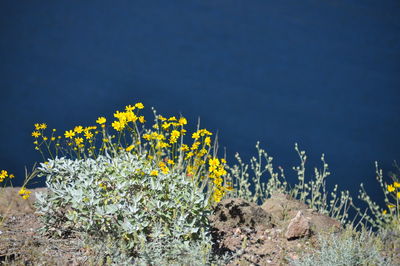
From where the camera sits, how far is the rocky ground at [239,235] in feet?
13.3

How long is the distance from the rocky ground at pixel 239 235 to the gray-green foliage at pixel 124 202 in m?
0.23

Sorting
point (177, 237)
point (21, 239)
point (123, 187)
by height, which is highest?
point (123, 187)

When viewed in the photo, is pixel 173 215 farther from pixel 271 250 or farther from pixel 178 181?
pixel 271 250

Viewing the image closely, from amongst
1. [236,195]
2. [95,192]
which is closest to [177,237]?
[95,192]

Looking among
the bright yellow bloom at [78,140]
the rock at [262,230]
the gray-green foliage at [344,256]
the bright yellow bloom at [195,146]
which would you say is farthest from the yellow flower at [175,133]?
the gray-green foliage at [344,256]

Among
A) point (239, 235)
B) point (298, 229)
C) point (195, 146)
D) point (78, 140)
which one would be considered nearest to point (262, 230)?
point (239, 235)

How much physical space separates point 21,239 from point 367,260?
9.73 feet

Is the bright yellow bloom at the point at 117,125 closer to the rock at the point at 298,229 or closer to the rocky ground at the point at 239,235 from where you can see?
the rocky ground at the point at 239,235

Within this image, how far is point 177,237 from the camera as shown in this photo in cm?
398

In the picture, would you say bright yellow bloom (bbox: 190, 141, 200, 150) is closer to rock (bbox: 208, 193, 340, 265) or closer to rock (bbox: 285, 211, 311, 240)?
rock (bbox: 208, 193, 340, 265)

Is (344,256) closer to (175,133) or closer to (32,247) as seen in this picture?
(175,133)

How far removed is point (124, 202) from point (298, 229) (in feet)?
5.36

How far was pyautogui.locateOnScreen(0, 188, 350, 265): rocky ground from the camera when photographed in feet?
13.3

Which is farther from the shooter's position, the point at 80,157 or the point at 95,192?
the point at 80,157
